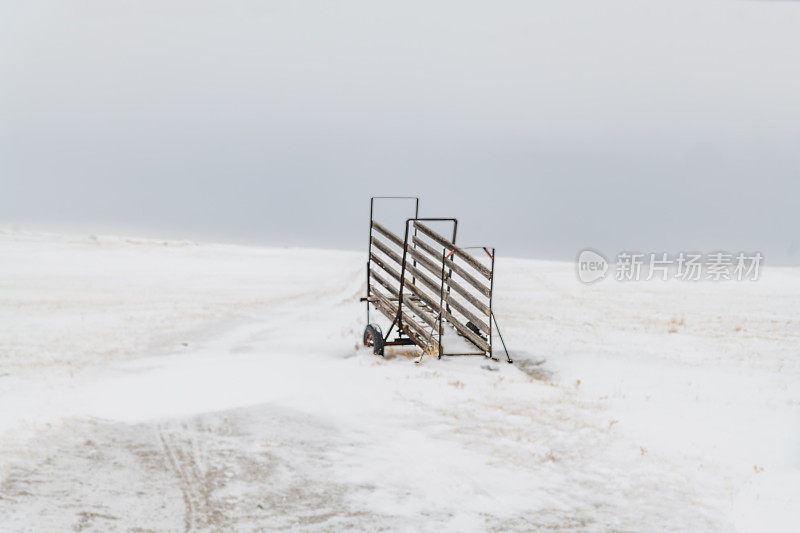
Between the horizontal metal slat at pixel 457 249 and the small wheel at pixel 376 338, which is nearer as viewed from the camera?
the horizontal metal slat at pixel 457 249

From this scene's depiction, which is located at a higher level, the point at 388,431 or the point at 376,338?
the point at 376,338

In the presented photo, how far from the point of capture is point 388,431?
9.02 metres

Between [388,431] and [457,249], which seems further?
[457,249]

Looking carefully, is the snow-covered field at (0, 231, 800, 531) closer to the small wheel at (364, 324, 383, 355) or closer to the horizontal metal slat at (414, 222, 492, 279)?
the small wheel at (364, 324, 383, 355)

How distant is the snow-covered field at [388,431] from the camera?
656cm

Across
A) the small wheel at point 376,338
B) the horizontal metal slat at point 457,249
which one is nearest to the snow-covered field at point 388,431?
the small wheel at point 376,338

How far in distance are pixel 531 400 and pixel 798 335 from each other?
42.3 feet

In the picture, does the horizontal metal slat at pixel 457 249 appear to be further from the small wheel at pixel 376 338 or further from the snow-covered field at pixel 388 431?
the small wheel at pixel 376 338

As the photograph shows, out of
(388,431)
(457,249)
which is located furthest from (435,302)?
(388,431)

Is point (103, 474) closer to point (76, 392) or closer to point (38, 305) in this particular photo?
point (76, 392)

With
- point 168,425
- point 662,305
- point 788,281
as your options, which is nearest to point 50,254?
point 662,305

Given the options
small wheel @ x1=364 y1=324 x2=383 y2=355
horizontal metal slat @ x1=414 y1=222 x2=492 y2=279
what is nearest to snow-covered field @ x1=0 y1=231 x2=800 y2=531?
small wheel @ x1=364 y1=324 x2=383 y2=355

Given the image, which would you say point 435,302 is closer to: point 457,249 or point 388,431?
point 457,249

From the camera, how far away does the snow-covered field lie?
6559 mm
